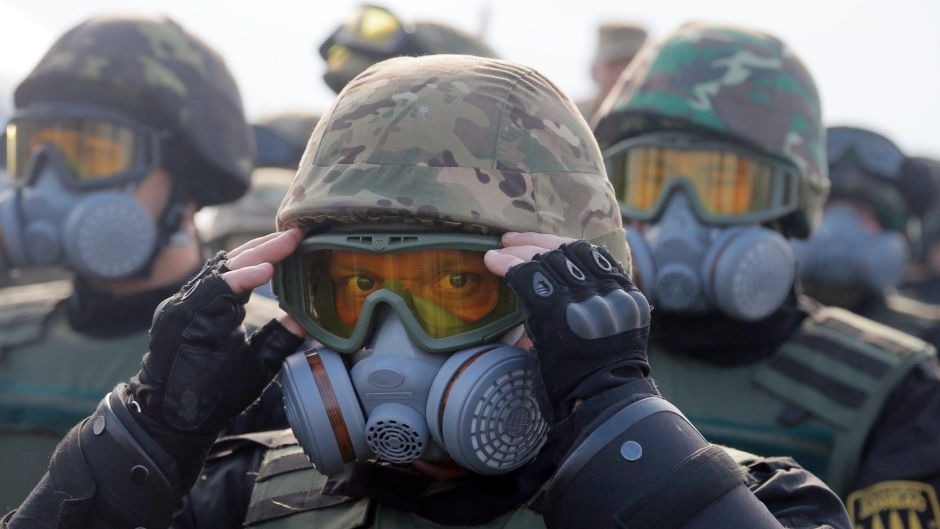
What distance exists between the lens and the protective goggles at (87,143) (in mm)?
4559

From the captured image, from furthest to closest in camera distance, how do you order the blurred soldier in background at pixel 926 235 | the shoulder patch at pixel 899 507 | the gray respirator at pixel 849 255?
1. the blurred soldier in background at pixel 926 235
2. the gray respirator at pixel 849 255
3. the shoulder patch at pixel 899 507

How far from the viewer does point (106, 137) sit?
4.62 m

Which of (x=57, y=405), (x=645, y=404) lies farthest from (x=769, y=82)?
(x=57, y=405)

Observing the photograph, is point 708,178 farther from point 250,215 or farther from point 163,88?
point 250,215

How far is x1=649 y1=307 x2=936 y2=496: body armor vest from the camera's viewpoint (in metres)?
3.88

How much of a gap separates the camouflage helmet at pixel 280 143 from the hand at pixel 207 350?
5.15 meters

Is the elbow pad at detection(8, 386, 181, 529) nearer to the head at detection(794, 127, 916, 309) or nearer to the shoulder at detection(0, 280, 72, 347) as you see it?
the shoulder at detection(0, 280, 72, 347)

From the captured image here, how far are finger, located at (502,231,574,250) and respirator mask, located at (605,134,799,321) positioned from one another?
1.87m

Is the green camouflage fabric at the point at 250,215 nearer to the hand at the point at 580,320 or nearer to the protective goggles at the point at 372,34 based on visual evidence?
the protective goggles at the point at 372,34

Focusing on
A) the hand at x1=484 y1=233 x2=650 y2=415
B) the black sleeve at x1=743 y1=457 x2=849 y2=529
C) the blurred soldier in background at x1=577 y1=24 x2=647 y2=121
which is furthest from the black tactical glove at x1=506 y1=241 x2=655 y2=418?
the blurred soldier in background at x1=577 y1=24 x2=647 y2=121

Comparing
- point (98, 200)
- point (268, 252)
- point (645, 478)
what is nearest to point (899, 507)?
point (645, 478)

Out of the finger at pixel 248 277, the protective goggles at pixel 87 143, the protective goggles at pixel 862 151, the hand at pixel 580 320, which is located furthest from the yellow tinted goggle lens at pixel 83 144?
the protective goggles at pixel 862 151

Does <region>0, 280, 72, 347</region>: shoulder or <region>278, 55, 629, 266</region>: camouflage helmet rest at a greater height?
<region>278, 55, 629, 266</region>: camouflage helmet

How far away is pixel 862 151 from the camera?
7062 millimetres
